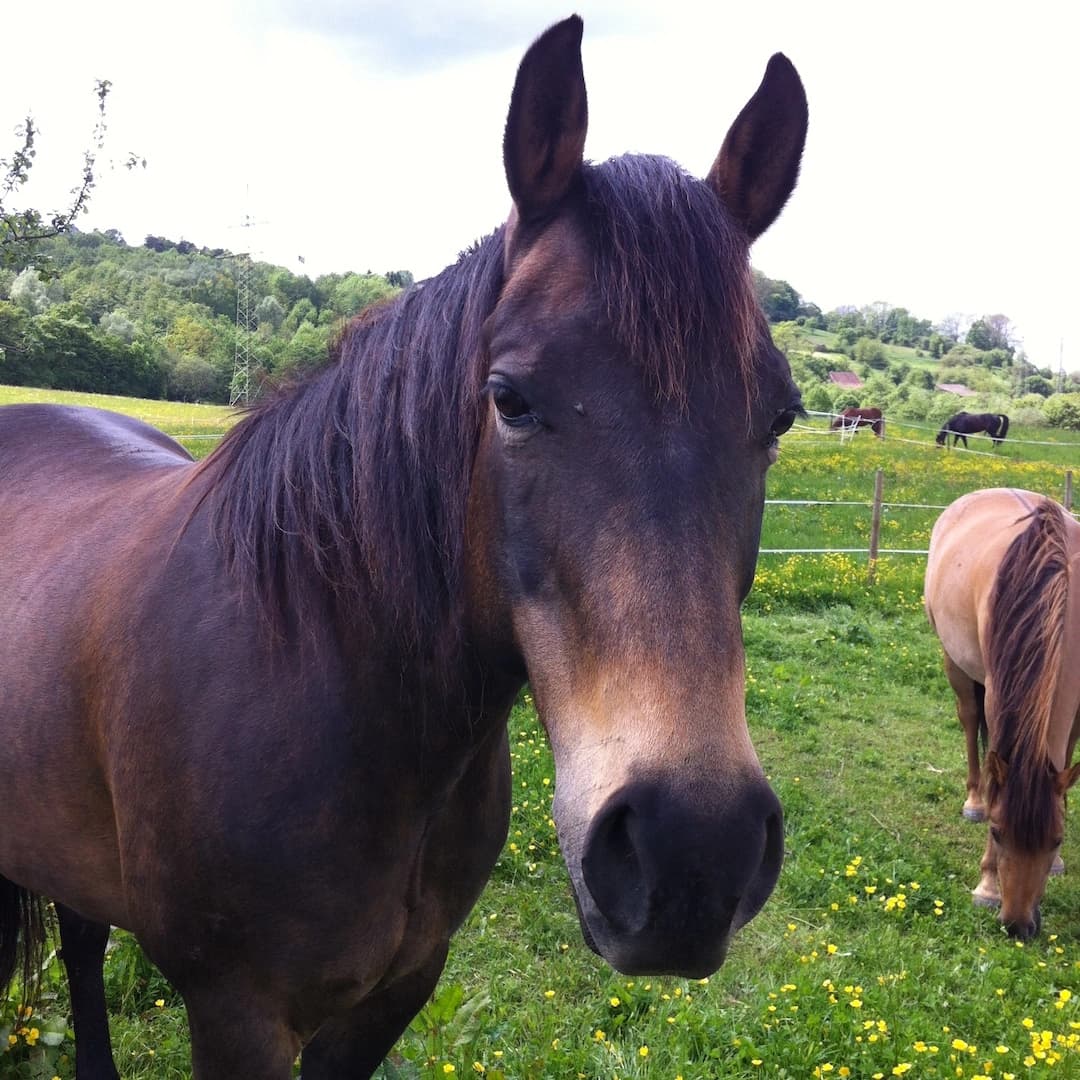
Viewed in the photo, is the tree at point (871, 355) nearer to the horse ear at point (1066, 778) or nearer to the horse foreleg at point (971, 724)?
the horse foreleg at point (971, 724)

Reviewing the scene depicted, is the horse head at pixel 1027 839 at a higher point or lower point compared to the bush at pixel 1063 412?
lower

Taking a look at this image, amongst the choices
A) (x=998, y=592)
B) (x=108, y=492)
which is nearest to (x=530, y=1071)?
(x=108, y=492)

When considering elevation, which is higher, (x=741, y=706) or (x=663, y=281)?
(x=663, y=281)

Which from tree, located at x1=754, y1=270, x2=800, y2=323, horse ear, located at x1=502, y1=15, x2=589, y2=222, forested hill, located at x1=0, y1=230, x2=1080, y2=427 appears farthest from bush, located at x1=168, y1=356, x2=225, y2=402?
horse ear, located at x1=502, y1=15, x2=589, y2=222

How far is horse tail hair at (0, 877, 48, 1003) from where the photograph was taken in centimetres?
282

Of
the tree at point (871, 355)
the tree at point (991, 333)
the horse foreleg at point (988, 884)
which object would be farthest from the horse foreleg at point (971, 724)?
the tree at point (991, 333)

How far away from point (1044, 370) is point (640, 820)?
96801mm

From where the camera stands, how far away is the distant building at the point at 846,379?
182 ft

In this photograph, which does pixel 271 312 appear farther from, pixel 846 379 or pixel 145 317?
pixel 846 379

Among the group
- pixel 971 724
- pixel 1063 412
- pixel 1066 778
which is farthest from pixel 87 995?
pixel 1063 412

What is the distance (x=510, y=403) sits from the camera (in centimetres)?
135

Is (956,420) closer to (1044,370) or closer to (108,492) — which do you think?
(108,492)

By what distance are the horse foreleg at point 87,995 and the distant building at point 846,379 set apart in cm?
5639

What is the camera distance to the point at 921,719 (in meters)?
7.11
